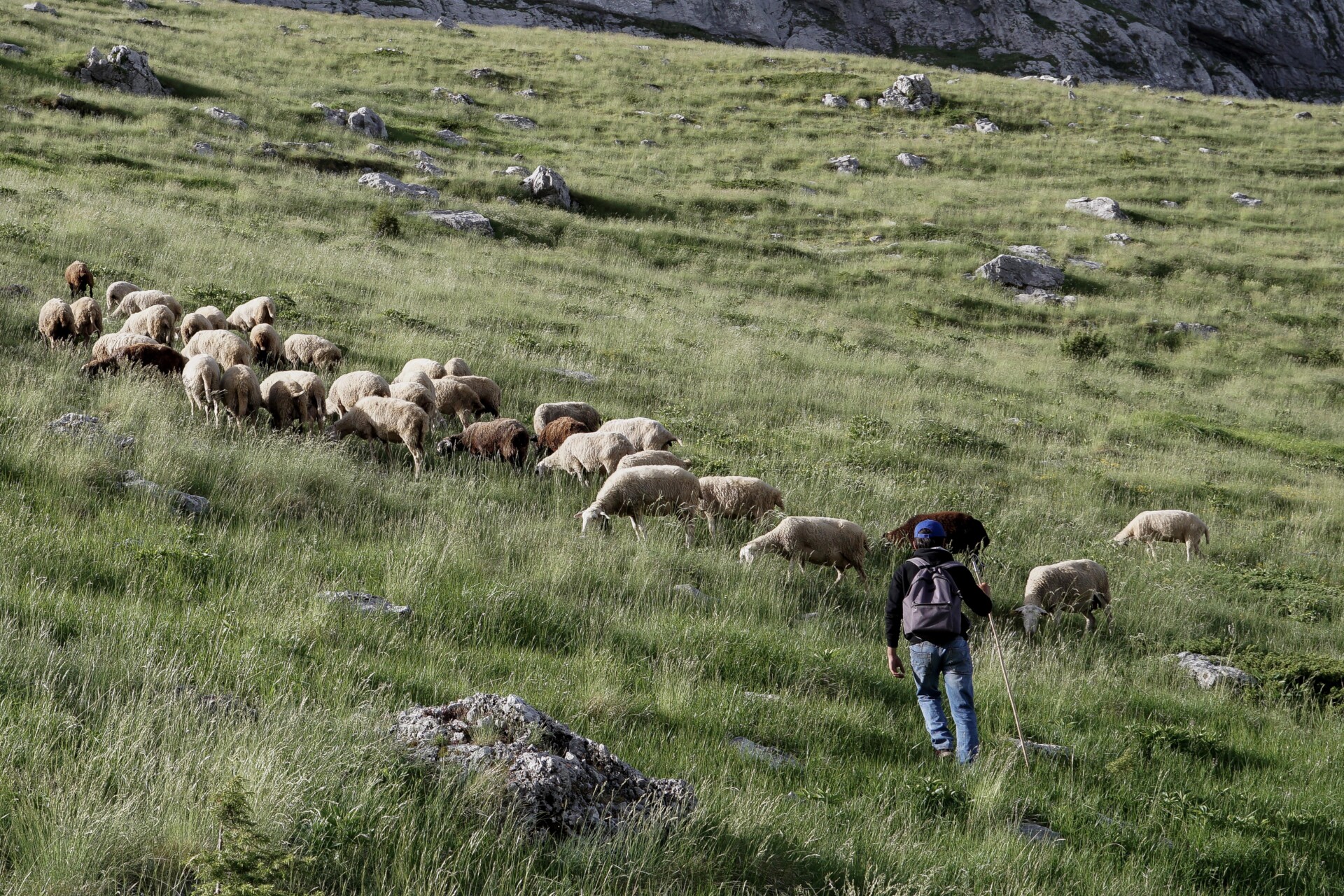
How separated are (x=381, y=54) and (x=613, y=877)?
65.8m

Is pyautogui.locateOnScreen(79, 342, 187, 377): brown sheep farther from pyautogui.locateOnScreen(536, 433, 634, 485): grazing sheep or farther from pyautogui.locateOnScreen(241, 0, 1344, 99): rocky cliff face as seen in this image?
pyautogui.locateOnScreen(241, 0, 1344, 99): rocky cliff face

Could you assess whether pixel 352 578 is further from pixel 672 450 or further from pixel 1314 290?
pixel 1314 290

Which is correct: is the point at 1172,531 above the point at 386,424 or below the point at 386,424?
above

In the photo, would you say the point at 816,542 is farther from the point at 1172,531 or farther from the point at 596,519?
the point at 1172,531

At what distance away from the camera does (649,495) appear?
11.0 metres

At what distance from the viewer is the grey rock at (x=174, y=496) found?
8.09 m

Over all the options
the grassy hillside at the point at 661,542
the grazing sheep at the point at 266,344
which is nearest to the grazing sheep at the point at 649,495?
the grassy hillside at the point at 661,542

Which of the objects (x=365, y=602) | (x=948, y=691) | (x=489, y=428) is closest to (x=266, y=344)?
(x=489, y=428)

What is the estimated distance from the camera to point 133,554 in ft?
21.7

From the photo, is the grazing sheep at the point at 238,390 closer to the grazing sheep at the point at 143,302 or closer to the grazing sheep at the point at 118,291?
the grazing sheep at the point at 143,302

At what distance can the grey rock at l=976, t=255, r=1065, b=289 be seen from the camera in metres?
34.4

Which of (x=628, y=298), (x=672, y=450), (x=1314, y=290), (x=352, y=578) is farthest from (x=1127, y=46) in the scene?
(x=352, y=578)

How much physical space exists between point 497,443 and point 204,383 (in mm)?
4075

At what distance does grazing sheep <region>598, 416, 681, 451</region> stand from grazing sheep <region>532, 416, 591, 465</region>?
1.38 feet
